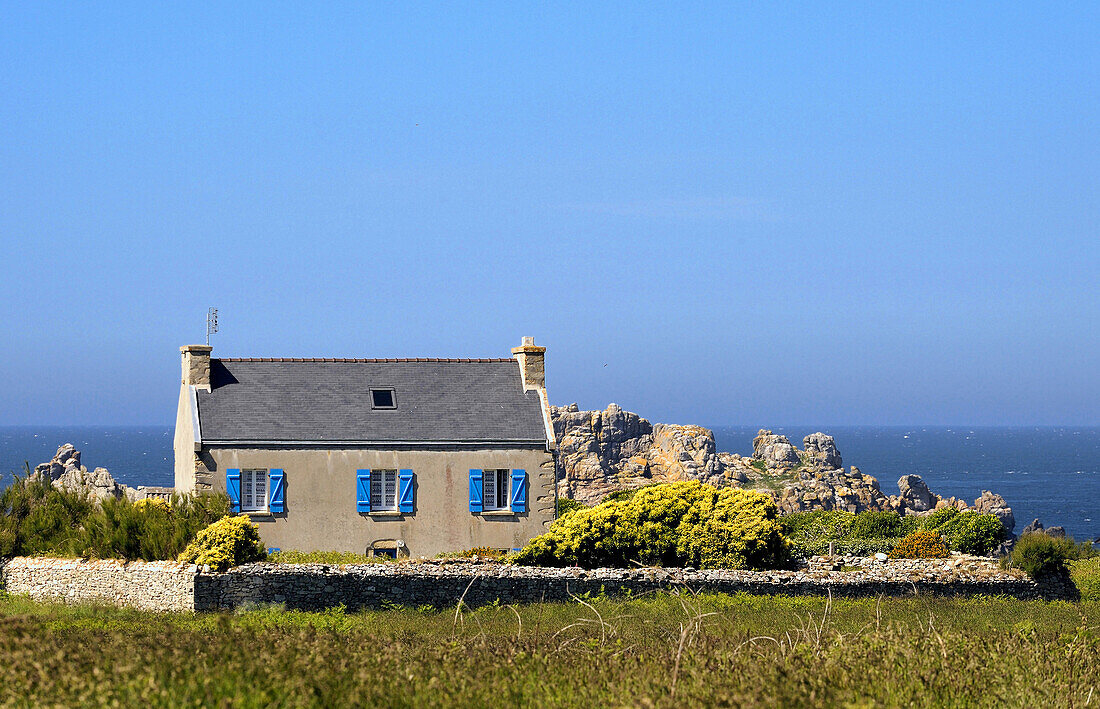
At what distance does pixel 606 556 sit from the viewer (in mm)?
21781

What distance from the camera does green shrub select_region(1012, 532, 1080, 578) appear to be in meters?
21.9

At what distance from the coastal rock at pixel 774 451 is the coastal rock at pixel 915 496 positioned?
12.5m

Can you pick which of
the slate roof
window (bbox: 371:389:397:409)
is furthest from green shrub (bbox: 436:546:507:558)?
window (bbox: 371:389:397:409)

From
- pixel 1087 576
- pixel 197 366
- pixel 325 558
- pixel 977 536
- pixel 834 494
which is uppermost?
pixel 197 366

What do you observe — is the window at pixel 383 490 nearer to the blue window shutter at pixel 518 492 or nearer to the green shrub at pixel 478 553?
the green shrub at pixel 478 553

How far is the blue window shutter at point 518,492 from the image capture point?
2856 centimetres

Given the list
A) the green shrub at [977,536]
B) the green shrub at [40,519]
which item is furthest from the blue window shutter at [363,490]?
the green shrub at [977,536]

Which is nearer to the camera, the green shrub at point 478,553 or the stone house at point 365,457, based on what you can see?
the green shrub at point 478,553

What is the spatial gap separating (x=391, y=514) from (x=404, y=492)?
0.65 metres

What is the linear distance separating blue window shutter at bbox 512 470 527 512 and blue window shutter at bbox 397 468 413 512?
2.68 m

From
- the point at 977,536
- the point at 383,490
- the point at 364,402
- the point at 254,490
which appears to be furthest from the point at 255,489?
the point at 977,536

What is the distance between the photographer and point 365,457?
93.2 feet

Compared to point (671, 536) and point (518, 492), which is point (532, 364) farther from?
point (671, 536)

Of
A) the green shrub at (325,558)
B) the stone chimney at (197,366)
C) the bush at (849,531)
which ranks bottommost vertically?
the bush at (849,531)
